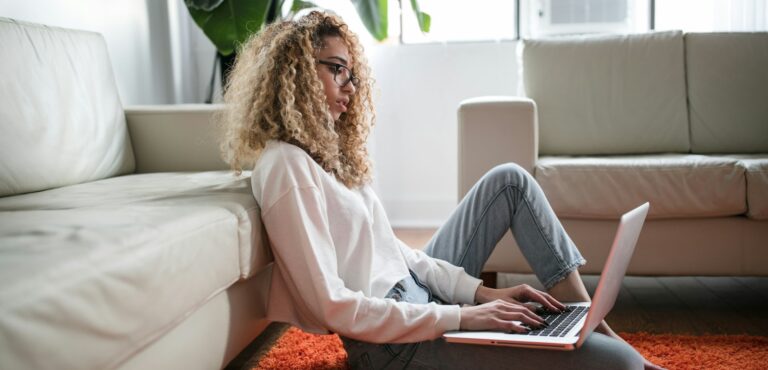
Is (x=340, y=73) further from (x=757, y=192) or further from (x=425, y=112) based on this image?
(x=425, y=112)

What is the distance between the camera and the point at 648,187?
2.01 metres

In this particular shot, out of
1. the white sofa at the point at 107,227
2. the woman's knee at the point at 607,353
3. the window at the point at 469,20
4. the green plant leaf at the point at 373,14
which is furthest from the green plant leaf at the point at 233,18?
the woman's knee at the point at 607,353

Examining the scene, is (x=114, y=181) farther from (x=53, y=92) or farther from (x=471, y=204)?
(x=471, y=204)

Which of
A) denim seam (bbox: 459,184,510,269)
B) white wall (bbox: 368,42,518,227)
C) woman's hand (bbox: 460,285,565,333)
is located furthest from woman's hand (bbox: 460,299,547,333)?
white wall (bbox: 368,42,518,227)

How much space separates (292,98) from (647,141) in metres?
1.67

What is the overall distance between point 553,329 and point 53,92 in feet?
4.46

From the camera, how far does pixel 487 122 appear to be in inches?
84.0

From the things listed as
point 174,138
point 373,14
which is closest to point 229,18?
point 373,14

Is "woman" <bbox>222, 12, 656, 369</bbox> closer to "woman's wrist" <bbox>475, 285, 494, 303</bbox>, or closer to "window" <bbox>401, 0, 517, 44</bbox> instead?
"woman's wrist" <bbox>475, 285, 494, 303</bbox>

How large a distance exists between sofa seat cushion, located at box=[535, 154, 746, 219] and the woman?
576 mm

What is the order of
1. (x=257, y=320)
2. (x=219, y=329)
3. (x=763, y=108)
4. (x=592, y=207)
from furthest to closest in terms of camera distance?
(x=763, y=108)
(x=592, y=207)
(x=257, y=320)
(x=219, y=329)

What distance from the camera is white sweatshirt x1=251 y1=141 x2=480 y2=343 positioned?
112 centimetres

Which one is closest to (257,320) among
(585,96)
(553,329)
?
(553,329)

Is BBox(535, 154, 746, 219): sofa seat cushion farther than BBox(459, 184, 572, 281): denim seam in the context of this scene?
Yes
